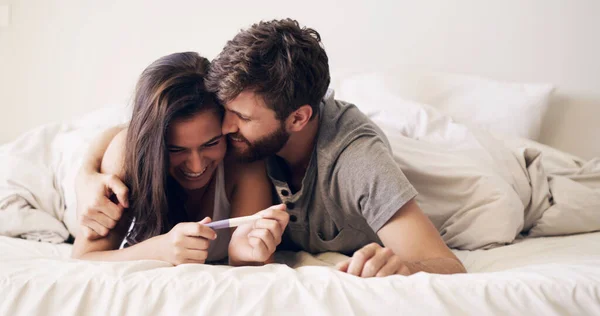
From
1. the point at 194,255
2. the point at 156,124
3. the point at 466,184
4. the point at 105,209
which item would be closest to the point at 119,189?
the point at 105,209

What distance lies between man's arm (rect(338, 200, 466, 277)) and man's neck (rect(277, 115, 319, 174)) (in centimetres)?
30

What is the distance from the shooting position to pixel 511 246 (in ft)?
4.50

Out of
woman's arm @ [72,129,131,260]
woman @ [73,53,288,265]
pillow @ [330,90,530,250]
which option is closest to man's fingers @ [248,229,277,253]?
woman @ [73,53,288,265]

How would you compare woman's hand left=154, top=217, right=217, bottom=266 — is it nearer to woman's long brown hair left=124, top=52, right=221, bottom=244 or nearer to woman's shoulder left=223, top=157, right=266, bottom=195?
woman's long brown hair left=124, top=52, right=221, bottom=244

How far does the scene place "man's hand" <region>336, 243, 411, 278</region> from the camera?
94 centimetres

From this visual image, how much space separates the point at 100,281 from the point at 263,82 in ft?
1.71

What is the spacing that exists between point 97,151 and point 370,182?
0.68 meters

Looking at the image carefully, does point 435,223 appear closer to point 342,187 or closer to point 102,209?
point 342,187

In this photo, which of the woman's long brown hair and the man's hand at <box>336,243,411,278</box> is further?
the woman's long brown hair

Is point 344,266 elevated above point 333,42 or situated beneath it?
situated beneath

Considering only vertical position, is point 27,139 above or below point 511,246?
above

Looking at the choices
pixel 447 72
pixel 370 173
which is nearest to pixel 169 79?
pixel 370 173

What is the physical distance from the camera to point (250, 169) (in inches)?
52.9

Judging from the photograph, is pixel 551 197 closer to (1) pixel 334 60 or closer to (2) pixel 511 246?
(2) pixel 511 246
